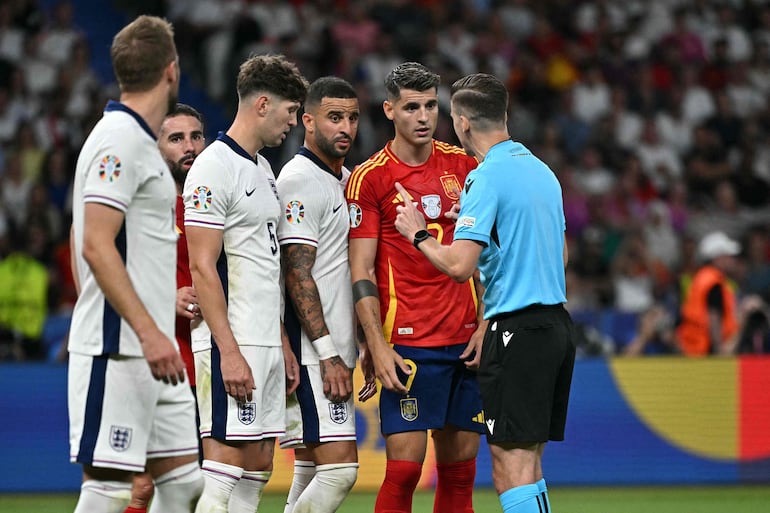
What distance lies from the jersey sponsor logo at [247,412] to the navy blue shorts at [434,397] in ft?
2.99

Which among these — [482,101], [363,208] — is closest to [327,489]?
[363,208]

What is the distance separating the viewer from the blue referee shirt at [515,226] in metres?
5.92

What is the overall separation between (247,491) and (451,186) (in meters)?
2.11

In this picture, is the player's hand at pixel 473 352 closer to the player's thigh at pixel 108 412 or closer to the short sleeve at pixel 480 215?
the short sleeve at pixel 480 215

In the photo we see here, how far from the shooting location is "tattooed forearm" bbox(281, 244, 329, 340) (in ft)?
20.9

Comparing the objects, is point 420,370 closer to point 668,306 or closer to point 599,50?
point 668,306

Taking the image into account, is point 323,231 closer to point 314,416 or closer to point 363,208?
point 363,208

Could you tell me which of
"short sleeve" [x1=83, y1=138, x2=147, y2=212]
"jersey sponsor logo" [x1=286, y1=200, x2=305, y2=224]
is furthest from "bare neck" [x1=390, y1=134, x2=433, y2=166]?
"short sleeve" [x1=83, y1=138, x2=147, y2=212]

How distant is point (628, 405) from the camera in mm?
11508

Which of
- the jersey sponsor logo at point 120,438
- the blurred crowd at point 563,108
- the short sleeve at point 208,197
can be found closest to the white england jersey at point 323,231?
the short sleeve at point 208,197

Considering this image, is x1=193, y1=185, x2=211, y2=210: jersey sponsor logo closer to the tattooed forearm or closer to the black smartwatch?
the tattooed forearm

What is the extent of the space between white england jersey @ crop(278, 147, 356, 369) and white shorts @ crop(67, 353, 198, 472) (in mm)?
1679

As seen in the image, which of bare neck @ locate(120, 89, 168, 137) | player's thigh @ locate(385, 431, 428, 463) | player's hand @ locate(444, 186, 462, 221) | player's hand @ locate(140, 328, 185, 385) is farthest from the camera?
player's hand @ locate(444, 186, 462, 221)

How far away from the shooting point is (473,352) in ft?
22.0
